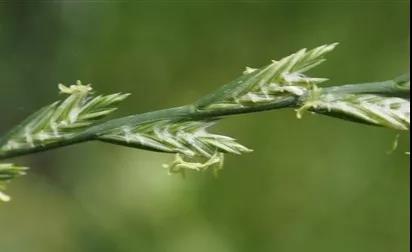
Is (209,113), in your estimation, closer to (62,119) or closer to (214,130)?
(62,119)

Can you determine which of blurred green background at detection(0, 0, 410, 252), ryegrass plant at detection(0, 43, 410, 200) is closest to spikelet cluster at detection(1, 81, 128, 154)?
ryegrass plant at detection(0, 43, 410, 200)

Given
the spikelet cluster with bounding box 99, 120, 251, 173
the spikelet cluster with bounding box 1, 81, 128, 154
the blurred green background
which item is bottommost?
the spikelet cluster with bounding box 99, 120, 251, 173

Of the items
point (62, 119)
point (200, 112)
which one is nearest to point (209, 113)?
point (200, 112)

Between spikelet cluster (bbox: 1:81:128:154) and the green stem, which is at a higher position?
spikelet cluster (bbox: 1:81:128:154)

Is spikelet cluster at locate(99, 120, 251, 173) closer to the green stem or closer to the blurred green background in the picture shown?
the green stem

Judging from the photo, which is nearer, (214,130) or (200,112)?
(200,112)

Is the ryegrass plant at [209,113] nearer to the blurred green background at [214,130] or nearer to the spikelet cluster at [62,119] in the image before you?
the spikelet cluster at [62,119]

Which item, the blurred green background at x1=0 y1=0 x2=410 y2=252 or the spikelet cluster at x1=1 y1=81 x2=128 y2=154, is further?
the blurred green background at x1=0 y1=0 x2=410 y2=252
